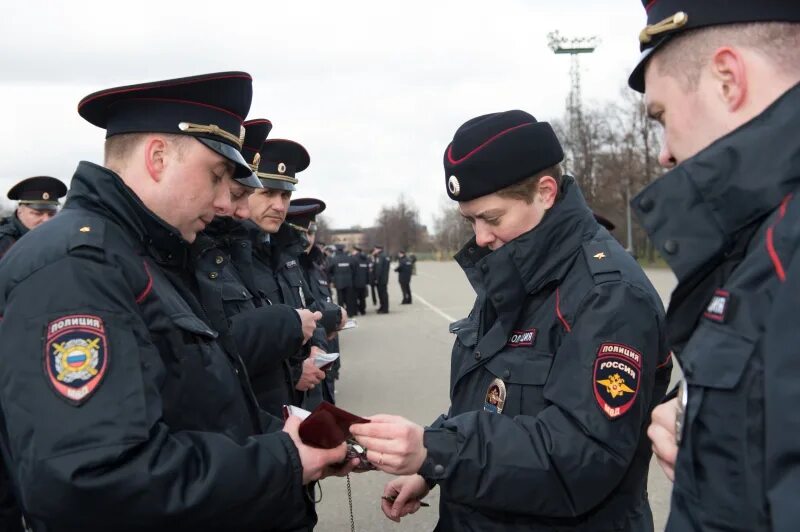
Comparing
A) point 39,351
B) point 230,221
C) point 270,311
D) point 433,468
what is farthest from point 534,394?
point 230,221

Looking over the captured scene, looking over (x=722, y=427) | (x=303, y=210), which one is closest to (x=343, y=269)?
(x=303, y=210)

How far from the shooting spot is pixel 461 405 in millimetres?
2436

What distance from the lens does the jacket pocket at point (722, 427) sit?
3.79 feet

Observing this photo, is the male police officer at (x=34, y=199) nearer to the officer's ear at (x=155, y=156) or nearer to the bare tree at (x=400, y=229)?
the officer's ear at (x=155, y=156)

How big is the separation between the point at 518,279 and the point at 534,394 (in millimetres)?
420

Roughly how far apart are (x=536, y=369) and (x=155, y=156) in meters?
1.49

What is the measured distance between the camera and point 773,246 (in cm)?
114

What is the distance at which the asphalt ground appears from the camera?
4684 millimetres

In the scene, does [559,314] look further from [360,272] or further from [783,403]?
[360,272]

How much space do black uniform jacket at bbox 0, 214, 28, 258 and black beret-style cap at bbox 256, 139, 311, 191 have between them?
3.27 m

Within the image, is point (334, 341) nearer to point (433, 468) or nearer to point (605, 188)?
point (433, 468)

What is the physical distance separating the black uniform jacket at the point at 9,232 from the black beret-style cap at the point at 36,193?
0.38 m

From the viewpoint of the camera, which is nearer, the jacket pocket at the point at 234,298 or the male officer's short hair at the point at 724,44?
the male officer's short hair at the point at 724,44

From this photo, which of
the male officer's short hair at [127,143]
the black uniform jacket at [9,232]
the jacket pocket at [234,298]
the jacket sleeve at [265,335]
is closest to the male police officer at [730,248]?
the male officer's short hair at [127,143]
